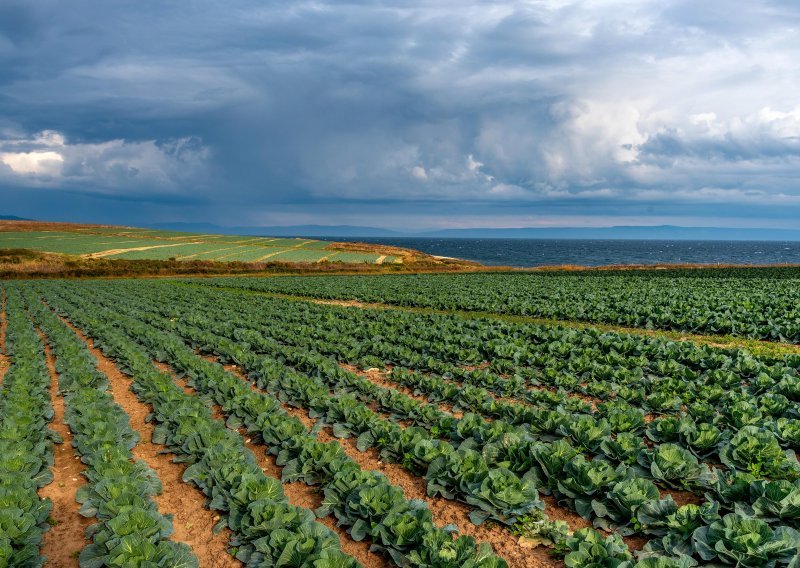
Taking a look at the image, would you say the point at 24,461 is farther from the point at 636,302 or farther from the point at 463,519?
the point at 636,302

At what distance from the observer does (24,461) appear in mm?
7738

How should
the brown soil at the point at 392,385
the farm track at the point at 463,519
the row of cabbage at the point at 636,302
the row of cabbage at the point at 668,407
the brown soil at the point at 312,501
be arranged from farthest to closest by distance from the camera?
the row of cabbage at the point at 636,302
the brown soil at the point at 392,385
the row of cabbage at the point at 668,407
the brown soil at the point at 312,501
the farm track at the point at 463,519

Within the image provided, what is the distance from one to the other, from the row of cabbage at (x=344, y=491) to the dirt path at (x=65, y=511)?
5.12ft

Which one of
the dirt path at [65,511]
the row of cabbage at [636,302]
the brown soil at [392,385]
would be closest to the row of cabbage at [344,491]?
the dirt path at [65,511]

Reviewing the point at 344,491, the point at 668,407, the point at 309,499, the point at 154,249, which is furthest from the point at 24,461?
the point at 154,249

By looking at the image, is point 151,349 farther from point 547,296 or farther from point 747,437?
point 547,296

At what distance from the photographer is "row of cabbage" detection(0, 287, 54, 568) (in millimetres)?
5832

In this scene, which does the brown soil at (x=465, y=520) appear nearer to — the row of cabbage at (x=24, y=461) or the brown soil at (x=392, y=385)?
the brown soil at (x=392, y=385)

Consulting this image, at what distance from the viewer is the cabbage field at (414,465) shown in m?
5.69

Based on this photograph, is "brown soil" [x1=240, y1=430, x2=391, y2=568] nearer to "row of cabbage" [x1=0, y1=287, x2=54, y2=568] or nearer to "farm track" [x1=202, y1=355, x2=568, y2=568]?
"farm track" [x1=202, y1=355, x2=568, y2=568]

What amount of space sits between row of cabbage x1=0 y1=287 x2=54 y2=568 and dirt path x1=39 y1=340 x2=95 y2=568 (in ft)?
0.59

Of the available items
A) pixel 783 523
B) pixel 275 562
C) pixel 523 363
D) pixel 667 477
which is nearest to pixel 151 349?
pixel 523 363

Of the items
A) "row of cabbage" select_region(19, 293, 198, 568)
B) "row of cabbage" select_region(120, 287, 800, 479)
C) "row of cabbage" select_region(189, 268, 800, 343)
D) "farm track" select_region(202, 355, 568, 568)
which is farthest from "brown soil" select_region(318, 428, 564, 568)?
"row of cabbage" select_region(189, 268, 800, 343)

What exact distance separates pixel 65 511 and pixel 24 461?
108 cm
